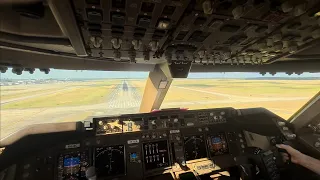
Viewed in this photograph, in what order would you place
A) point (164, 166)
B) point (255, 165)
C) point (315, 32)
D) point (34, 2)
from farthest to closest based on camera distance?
point (164, 166) < point (255, 165) < point (315, 32) < point (34, 2)

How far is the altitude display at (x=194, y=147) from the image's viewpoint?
10.2ft

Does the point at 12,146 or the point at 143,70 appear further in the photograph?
the point at 143,70

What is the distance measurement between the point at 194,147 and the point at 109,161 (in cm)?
133

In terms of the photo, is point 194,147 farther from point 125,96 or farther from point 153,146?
point 125,96

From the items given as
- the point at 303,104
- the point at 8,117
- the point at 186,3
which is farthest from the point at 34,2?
the point at 303,104

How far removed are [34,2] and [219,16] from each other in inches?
46.3

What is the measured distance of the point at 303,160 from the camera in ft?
8.93

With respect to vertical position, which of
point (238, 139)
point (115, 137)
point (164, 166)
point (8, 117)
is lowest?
point (164, 166)

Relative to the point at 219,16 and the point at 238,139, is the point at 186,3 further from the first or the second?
the point at 238,139

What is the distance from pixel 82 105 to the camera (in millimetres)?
3834

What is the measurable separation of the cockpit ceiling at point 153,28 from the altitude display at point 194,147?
1.39 m

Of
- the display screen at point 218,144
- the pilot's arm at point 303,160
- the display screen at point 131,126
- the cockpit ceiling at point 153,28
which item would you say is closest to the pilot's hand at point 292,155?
the pilot's arm at point 303,160

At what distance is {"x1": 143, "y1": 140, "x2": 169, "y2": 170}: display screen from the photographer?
2895 millimetres

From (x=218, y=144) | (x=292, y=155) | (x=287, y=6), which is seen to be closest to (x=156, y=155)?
(x=218, y=144)
